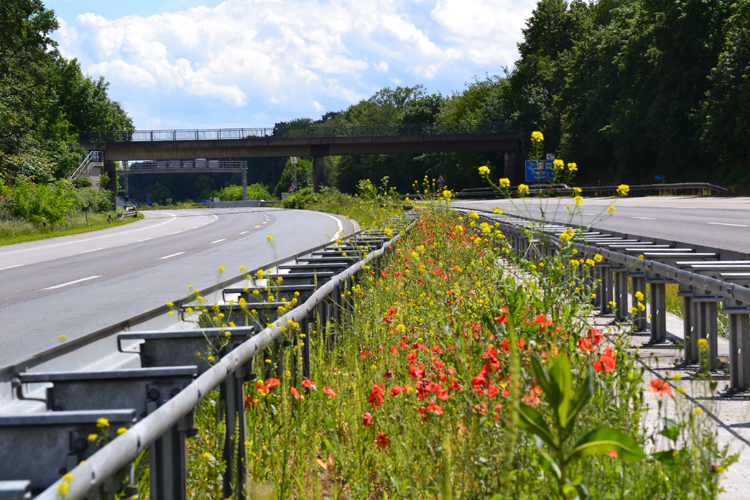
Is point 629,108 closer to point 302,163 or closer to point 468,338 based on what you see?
point 468,338

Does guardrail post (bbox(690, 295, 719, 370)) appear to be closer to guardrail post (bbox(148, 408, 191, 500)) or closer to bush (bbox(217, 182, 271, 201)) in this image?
guardrail post (bbox(148, 408, 191, 500))

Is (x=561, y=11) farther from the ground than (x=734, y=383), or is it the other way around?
(x=561, y=11)

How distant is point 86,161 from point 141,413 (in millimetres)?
61733

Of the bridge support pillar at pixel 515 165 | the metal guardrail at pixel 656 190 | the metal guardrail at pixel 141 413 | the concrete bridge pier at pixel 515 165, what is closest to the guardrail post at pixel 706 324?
the metal guardrail at pixel 141 413

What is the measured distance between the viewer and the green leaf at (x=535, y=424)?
1.89 meters

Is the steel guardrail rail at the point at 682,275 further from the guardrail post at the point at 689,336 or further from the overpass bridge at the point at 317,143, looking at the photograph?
the overpass bridge at the point at 317,143

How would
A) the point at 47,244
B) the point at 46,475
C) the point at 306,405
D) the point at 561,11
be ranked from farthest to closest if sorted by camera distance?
the point at 561,11 < the point at 47,244 < the point at 306,405 < the point at 46,475

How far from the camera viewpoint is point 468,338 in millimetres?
4770

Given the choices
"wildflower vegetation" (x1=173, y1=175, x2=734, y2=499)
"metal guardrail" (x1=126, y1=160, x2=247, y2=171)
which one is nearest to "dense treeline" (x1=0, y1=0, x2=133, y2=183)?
"wildflower vegetation" (x1=173, y1=175, x2=734, y2=499)

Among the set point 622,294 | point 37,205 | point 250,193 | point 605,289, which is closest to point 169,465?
point 622,294

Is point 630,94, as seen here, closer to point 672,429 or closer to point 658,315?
point 658,315

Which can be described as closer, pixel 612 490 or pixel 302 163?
pixel 612 490

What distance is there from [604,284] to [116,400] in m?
5.85

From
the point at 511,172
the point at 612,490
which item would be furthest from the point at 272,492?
the point at 511,172
